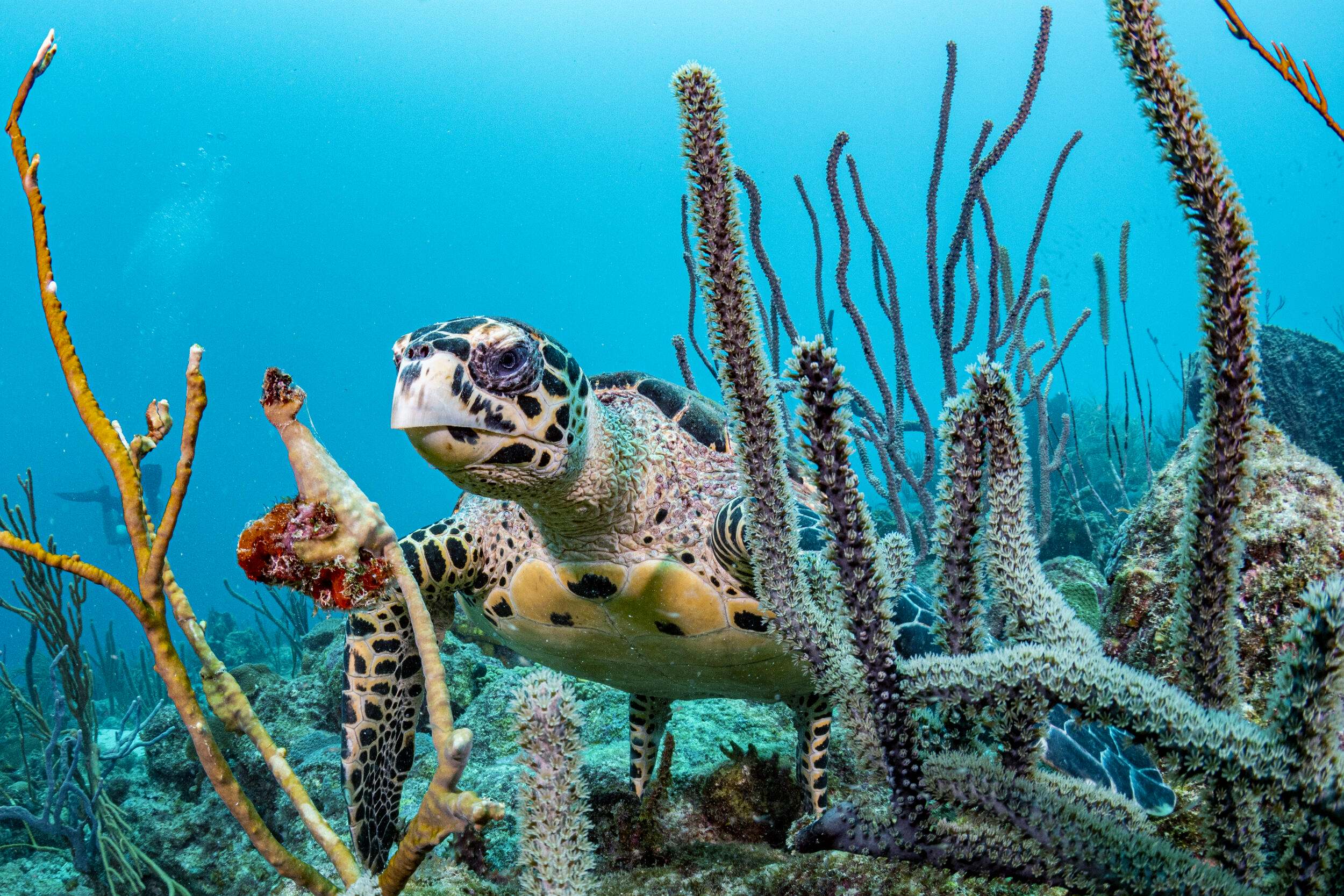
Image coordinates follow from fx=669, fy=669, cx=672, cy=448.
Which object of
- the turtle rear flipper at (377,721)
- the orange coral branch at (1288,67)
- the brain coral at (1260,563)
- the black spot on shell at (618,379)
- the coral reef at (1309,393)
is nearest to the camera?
the orange coral branch at (1288,67)

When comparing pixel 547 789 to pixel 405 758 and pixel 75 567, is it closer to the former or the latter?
pixel 75 567

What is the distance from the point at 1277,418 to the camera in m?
6.82

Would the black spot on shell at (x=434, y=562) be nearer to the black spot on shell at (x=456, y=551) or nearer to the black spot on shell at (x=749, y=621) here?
the black spot on shell at (x=456, y=551)

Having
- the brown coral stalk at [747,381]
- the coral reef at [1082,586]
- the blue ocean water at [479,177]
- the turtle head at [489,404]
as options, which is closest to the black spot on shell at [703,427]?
the turtle head at [489,404]

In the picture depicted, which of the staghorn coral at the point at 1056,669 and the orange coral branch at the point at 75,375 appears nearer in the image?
the staghorn coral at the point at 1056,669

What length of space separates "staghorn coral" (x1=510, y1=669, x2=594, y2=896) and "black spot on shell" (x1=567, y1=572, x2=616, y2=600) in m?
1.13

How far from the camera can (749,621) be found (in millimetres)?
2086

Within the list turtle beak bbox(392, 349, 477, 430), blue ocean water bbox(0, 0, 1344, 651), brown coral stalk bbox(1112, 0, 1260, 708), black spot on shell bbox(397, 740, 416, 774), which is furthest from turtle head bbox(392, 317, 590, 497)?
blue ocean water bbox(0, 0, 1344, 651)

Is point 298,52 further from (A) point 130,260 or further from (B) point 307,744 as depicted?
(B) point 307,744

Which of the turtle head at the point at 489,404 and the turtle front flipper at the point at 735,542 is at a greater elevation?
the turtle head at the point at 489,404

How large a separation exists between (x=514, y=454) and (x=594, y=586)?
2.05ft

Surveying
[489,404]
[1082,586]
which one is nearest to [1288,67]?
[489,404]

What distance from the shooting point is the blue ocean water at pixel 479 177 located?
53375 millimetres

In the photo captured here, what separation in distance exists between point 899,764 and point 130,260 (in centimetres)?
7675
